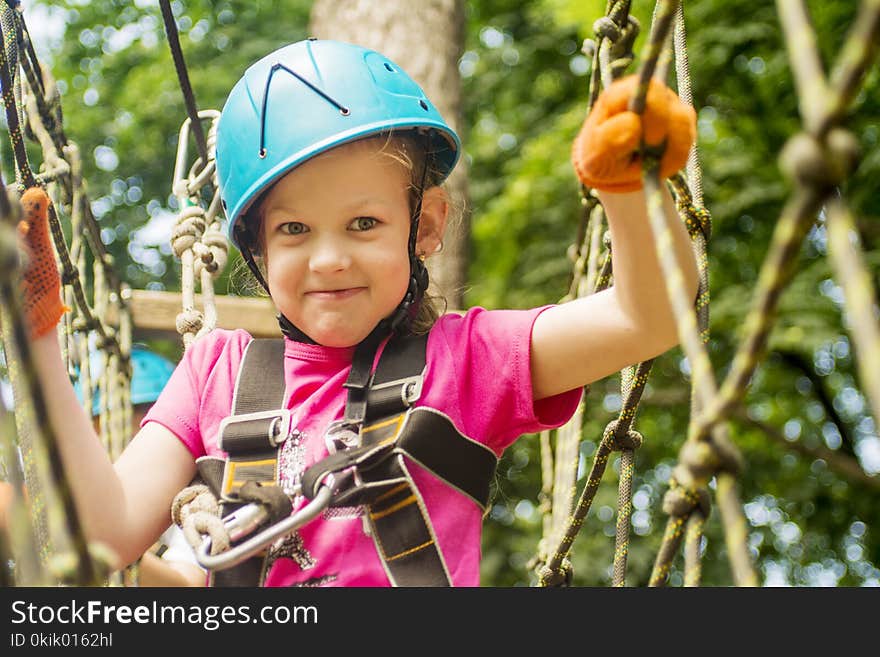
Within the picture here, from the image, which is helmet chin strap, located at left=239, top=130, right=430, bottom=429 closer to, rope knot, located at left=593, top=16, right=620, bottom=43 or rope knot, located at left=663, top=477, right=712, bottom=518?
rope knot, located at left=593, top=16, right=620, bottom=43

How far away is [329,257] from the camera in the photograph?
1494mm

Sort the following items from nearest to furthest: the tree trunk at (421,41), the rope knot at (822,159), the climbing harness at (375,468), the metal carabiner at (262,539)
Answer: the rope knot at (822,159) < the metal carabiner at (262,539) < the climbing harness at (375,468) < the tree trunk at (421,41)

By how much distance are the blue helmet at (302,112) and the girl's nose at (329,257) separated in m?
0.13

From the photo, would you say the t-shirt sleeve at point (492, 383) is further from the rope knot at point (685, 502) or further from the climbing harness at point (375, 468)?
the rope knot at point (685, 502)

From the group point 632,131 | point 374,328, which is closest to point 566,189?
point 374,328

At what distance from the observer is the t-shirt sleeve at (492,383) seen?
4.94 feet

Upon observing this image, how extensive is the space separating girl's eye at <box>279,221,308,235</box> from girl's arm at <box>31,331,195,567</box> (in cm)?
37

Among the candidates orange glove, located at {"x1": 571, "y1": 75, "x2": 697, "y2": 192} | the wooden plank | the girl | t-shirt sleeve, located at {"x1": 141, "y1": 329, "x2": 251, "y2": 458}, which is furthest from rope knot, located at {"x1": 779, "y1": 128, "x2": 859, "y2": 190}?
the wooden plank

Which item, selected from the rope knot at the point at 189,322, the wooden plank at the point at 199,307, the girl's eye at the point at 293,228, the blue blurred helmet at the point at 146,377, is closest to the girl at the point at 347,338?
the girl's eye at the point at 293,228

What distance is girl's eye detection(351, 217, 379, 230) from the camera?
153cm

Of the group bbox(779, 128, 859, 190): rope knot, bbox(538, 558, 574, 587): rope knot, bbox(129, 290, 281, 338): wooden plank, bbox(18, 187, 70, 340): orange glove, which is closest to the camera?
bbox(779, 128, 859, 190): rope knot

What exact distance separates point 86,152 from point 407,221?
5283mm

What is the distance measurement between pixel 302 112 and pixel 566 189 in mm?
3586
